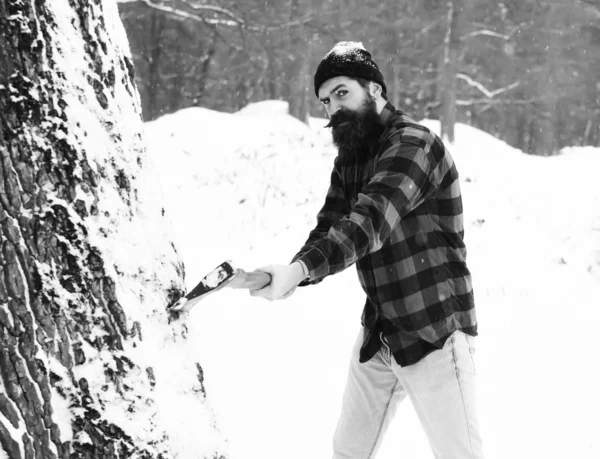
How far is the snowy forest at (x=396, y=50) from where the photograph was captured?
701 inches

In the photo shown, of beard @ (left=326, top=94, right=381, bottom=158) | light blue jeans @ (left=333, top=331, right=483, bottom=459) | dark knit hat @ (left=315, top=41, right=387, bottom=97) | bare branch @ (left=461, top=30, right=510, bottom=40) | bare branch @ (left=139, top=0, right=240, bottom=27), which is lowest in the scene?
light blue jeans @ (left=333, top=331, right=483, bottom=459)

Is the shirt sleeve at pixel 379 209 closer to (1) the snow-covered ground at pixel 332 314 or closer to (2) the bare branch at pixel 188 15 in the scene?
→ (1) the snow-covered ground at pixel 332 314

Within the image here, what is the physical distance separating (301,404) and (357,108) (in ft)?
8.66

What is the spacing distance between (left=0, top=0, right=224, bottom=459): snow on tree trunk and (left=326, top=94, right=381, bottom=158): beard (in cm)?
90

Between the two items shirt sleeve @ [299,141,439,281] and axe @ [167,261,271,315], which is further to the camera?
shirt sleeve @ [299,141,439,281]

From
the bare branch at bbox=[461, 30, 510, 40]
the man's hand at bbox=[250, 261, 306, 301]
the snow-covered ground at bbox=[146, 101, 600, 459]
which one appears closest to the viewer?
the man's hand at bbox=[250, 261, 306, 301]

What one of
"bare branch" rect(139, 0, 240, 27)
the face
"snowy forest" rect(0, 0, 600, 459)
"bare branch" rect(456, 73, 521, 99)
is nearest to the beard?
the face

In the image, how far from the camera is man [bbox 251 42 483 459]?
6.82ft

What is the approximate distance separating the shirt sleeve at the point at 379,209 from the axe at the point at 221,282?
20cm

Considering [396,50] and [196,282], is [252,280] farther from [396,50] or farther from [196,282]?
[396,50]

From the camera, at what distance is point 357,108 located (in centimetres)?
248

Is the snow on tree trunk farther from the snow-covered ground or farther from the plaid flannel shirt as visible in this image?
the plaid flannel shirt

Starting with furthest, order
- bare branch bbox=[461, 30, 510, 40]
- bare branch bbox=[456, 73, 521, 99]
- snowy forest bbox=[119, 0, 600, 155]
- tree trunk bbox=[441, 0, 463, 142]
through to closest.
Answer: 1. bare branch bbox=[456, 73, 521, 99]
2. bare branch bbox=[461, 30, 510, 40]
3. tree trunk bbox=[441, 0, 463, 142]
4. snowy forest bbox=[119, 0, 600, 155]

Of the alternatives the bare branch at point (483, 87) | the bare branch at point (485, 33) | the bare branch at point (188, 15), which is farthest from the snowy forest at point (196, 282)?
the bare branch at point (483, 87)
